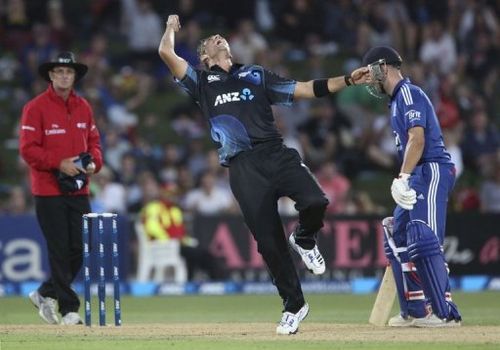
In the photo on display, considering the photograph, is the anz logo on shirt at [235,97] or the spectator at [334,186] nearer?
the anz logo on shirt at [235,97]

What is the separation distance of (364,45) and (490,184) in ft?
13.6

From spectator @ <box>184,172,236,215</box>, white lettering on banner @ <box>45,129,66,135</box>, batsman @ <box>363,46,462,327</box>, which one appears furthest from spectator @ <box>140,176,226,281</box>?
batsman @ <box>363,46,462,327</box>

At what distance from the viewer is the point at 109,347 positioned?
369 inches

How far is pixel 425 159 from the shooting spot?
10727mm

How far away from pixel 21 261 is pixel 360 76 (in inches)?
332

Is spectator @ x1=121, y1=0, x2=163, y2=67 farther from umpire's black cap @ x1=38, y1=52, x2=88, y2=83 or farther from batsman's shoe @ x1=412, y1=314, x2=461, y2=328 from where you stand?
batsman's shoe @ x1=412, y1=314, x2=461, y2=328

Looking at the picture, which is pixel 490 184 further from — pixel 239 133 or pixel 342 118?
pixel 239 133

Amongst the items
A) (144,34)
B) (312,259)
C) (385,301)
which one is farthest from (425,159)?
(144,34)

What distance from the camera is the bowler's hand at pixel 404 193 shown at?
34.2 ft

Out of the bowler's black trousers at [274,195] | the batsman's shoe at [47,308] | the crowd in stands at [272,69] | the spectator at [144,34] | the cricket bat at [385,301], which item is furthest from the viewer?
the spectator at [144,34]

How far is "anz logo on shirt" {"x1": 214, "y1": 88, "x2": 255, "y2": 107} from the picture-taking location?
408 inches

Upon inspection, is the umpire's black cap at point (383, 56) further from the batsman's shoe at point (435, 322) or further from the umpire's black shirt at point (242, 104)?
the batsman's shoe at point (435, 322)

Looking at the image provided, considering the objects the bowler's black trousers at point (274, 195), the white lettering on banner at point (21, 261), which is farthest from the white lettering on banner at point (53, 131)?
the white lettering on banner at point (21, 261)

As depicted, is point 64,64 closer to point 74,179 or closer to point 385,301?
point 74,179
